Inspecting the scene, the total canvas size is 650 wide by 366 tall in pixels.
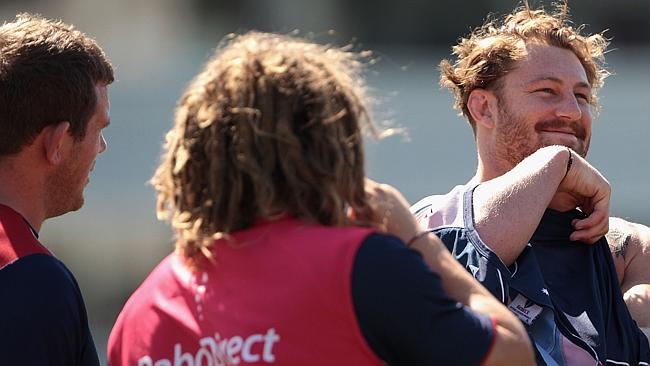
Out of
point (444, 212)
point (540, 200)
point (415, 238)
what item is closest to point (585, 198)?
point (540, 200)

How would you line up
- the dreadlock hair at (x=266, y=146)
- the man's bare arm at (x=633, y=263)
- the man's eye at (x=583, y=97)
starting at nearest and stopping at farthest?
the dreadlock hair at (x=266, y=146) < the man's bare arm at (x=633, y=263) < the man's eye at (x=583, y=97)

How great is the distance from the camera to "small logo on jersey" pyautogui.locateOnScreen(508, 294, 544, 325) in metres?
3.43

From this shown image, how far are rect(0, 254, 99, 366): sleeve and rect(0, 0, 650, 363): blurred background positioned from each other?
7.96 metres

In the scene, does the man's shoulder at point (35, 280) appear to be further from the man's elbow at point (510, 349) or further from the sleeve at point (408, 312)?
the man's elbow at point (510, 349)

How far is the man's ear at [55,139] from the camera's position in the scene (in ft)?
10.7

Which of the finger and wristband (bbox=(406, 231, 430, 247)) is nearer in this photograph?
wristband (bbox=(406, 231, 430, 247))

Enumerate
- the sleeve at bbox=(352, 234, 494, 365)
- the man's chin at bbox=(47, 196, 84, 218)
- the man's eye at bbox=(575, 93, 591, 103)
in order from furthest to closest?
the man's eye at bbox=(575, 93, 591, 103) → the man's chin at bbox=(47, 196, 84, 218) → the sleeve at bbox=(352, 234, 494, 365)

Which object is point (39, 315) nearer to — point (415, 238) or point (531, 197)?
point (415, 238)

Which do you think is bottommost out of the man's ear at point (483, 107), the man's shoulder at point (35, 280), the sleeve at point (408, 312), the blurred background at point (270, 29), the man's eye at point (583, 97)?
the blurred background at point (270, 29)

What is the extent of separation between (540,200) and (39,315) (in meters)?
1.40

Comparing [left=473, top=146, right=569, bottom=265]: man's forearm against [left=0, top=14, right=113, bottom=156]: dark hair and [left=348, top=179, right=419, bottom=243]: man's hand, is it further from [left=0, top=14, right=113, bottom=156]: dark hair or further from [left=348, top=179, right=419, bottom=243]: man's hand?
[left=0, top=14, right=113, bottom=156]: dark hair

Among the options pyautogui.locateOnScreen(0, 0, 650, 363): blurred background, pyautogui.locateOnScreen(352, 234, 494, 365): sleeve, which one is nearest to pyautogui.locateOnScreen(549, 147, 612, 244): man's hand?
pyautogui.locateOnScreen(352, 234, 494, 365): sleeve

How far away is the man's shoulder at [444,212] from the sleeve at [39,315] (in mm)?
1044

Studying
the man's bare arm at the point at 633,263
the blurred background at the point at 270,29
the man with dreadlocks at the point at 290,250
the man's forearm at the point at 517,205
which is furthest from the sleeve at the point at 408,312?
the blurred background at the point at 270,29
